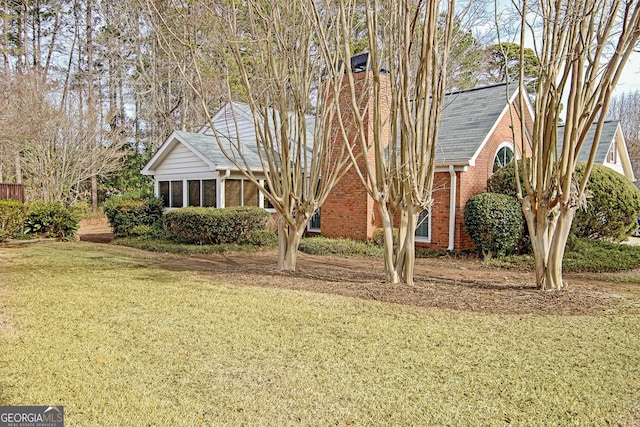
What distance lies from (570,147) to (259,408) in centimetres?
611

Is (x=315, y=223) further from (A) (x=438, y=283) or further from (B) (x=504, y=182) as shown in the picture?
(A) (x=438, y=283)

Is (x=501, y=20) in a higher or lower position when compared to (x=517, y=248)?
higher

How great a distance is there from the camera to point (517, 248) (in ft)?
39.6

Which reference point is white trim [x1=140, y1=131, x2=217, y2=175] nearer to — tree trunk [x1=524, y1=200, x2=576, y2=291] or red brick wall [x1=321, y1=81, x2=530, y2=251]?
red brick wall [x1=321, y1=81, x2=530, y2=251]

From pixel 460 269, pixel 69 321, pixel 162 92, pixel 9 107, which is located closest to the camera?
pixel 69 321

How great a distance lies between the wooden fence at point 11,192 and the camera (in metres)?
15.9

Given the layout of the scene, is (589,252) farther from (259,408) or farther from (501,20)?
(259,408)

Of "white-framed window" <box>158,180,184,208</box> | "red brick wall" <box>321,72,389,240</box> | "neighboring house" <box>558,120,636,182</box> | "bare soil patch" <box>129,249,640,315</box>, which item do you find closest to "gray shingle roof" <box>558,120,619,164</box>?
"neighboring house" <box>558,120,636,182</box>

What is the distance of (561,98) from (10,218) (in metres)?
14.4

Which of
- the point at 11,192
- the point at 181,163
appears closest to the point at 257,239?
the point at 181,163

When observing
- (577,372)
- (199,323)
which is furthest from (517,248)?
(199,323)

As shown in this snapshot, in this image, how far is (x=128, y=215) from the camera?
52.1 ft
